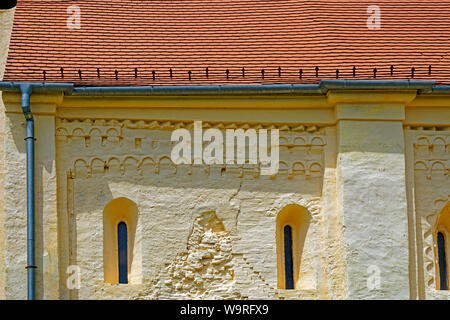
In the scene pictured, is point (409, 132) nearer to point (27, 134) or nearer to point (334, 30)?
point (334, 30)

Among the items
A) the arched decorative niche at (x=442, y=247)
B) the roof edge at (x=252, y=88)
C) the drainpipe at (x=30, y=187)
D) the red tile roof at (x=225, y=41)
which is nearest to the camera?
the drainpipe at (x=30, y=187)

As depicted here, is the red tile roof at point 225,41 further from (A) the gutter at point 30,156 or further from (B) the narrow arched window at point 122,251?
(B) the narrow arched window at point 122,251

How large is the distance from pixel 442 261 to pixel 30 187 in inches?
215

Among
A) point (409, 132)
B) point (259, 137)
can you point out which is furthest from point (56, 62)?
point (409, 132)

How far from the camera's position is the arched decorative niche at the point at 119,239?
67.4ft

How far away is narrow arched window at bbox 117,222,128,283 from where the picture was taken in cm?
2061

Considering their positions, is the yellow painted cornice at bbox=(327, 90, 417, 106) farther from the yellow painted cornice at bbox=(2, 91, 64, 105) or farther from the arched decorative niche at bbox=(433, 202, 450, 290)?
the yellow painted cornice at bbox=(2, 91, 64, 105)

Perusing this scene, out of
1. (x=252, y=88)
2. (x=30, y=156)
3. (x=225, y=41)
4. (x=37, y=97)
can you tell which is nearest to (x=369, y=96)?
(x=252, y=88)

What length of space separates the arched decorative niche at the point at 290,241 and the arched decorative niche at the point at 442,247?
68.5 inches

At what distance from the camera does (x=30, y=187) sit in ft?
66.3

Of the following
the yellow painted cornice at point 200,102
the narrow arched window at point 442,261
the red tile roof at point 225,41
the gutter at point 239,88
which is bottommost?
the narrow arched window at point 442,261

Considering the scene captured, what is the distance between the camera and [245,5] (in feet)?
74.1

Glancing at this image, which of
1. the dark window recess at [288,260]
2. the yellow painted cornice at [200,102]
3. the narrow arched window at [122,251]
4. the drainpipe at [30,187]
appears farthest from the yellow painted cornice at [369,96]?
the drainpipe at [30,187]

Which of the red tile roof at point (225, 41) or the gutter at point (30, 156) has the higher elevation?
the red tile roof at point (225, 41)
